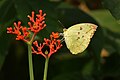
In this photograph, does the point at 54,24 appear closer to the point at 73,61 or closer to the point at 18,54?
the point at 18,54

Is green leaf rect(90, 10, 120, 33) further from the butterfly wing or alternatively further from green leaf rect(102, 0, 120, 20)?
the butterfly wing

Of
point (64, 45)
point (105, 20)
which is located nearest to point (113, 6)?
point (64, 45)

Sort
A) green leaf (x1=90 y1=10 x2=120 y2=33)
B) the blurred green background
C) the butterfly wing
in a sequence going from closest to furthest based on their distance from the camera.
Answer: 1. the butterfly wing
2. the blurred green background
3. green leaf (x1=90 y1=10 x2=120 y2=33)

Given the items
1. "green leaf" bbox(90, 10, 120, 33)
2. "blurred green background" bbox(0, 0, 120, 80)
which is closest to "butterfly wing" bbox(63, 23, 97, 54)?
"blurred green background" bbox(0, 0, 120, 80)

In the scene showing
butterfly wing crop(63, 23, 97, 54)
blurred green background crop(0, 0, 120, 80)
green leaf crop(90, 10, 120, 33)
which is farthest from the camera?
green leaf crop(90, 10, 120, 33)

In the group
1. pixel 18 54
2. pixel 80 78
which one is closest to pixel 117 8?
pixel 80 78

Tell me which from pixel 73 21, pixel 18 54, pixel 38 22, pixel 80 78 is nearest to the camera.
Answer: pixel 38 22

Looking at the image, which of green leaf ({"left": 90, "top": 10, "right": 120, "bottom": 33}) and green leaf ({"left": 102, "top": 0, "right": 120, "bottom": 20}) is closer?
green leaf ({"left": 102, "top": 0, "right": 120, "bottom": 20})

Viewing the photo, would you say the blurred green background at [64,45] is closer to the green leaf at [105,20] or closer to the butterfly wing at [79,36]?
the green leaf at [105,20]
